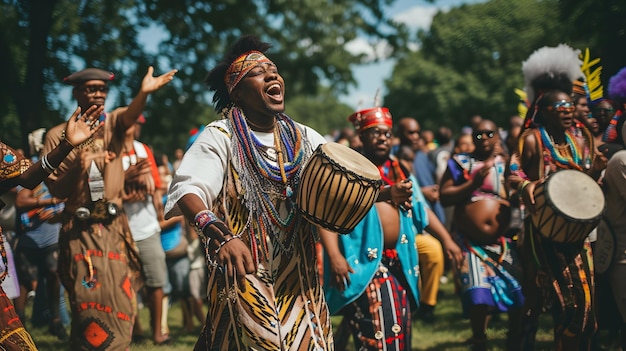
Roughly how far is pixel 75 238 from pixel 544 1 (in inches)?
1891

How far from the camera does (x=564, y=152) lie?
5.95 meters

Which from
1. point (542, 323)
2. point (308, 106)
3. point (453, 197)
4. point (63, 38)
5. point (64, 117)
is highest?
point (308, 106)

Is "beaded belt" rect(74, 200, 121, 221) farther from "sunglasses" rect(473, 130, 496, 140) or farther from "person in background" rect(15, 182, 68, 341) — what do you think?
"sunglasses" rect(473, 130, 496, 140)

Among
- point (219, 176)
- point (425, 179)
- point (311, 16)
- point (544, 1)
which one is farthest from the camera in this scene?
point (544, 1)

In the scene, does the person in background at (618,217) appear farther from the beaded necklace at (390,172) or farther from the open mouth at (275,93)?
the open mouth at (275,93)

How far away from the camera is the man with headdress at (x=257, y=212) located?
383 centimetres

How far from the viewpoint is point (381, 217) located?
5863mm

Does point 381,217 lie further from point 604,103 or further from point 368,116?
point 604,103

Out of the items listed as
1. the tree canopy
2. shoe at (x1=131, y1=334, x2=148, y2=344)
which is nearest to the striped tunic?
shoe at (x1=131, y1=334, x2=148, y2=344)

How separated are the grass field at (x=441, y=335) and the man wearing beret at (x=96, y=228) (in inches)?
85.6

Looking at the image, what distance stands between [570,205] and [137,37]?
11.9 meters

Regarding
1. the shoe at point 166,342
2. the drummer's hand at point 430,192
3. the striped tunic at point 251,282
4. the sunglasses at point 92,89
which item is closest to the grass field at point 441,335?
the shoe at point 166,342

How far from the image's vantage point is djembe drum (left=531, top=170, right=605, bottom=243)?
5312 mm

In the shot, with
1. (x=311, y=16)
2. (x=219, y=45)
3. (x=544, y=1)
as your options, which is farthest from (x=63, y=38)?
(x=544, y=1)
